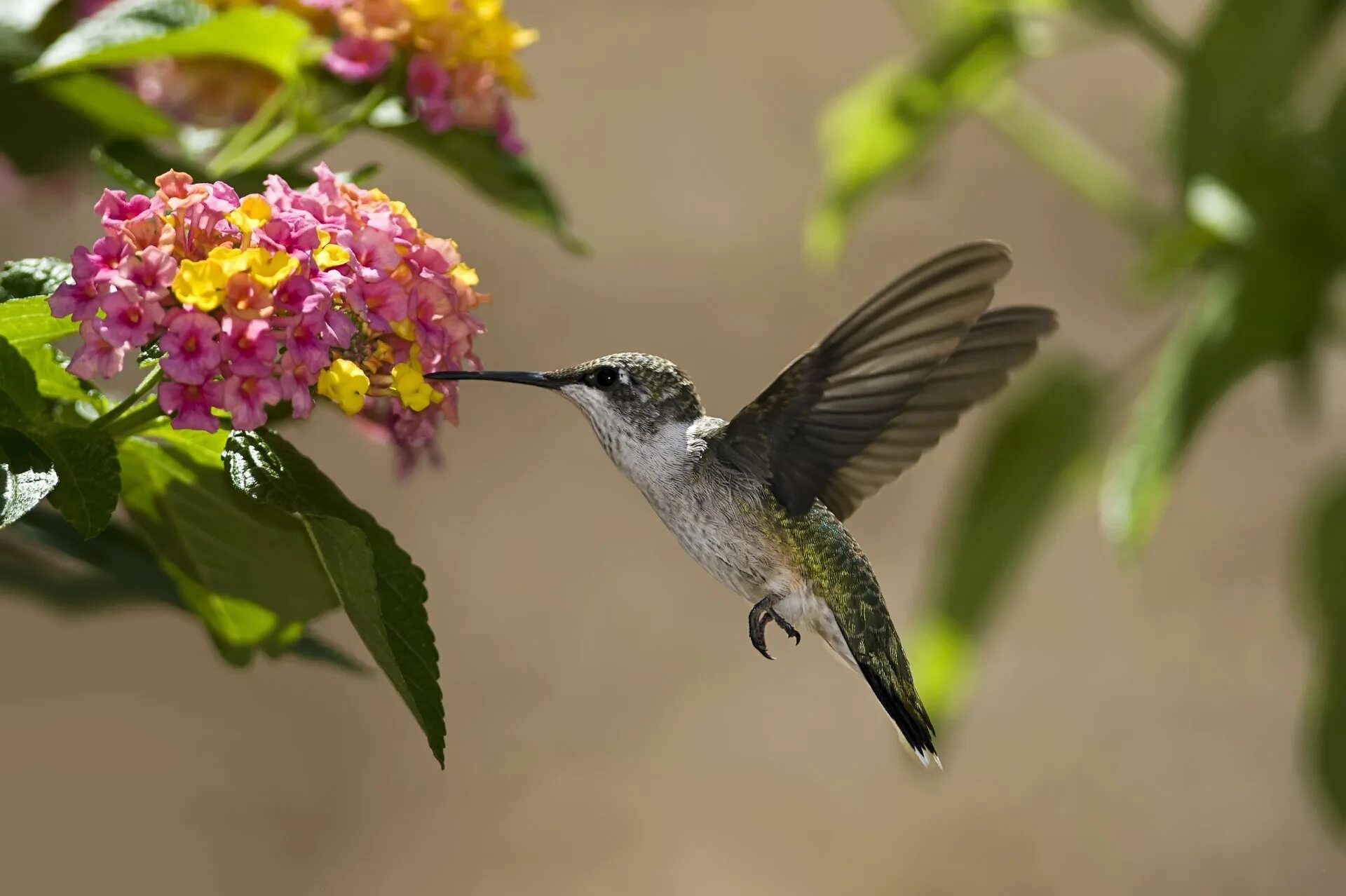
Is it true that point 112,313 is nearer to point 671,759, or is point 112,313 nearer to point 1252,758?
point 671,759

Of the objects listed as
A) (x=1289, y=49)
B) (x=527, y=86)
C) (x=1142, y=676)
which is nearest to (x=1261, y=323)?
(x=1289, y=49)

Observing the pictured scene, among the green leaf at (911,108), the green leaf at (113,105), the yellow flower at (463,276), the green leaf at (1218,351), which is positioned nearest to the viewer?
the yellow flower at (463,276)

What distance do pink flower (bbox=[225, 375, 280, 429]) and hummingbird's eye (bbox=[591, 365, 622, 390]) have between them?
207 mm

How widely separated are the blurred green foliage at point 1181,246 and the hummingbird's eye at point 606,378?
0.51m

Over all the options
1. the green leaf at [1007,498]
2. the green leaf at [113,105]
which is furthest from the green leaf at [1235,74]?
the green leaf at [113,105]

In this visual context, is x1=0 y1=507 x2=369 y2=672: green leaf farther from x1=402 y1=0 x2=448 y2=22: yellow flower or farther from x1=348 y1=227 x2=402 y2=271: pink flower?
x1=402 y1=0 x2=448 y2=22: yellow flower

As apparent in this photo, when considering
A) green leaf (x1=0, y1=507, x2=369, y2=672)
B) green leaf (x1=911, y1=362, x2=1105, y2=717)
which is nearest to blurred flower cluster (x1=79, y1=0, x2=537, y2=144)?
green leaf (x1=0, y1=507, x2=369, y2=672)

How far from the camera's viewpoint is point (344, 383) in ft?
2.10

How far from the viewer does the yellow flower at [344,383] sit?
64 centimetres

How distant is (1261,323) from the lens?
1.23m

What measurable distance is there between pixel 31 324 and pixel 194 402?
0.38 feet

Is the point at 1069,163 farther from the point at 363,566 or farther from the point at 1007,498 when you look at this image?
the point at 363,566

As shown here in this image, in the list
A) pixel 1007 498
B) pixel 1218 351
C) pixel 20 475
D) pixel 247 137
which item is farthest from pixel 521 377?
pixel 1007 498

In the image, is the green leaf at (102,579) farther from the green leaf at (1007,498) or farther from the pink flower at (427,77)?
the green leaf at (1007,498)
